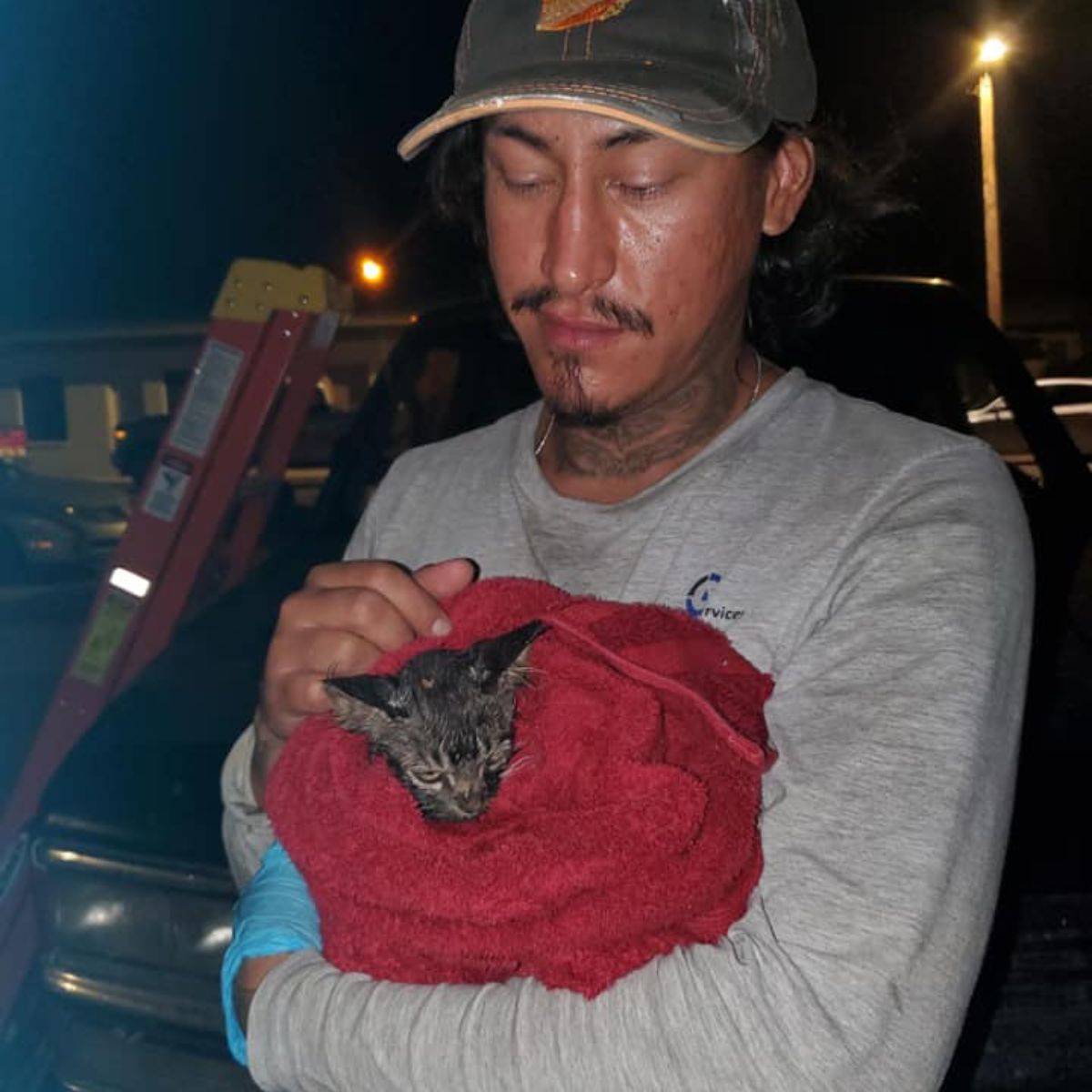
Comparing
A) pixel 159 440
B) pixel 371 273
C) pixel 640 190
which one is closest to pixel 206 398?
pixel 640 190

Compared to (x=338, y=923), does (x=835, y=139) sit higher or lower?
higher

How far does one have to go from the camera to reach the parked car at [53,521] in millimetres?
11656

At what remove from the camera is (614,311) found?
60.6 inches

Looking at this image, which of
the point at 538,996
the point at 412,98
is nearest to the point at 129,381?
the point at 412,98

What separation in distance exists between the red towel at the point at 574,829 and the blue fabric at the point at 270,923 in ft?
0.25

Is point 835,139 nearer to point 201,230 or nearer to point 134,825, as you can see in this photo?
point 134,825

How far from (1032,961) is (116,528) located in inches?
468

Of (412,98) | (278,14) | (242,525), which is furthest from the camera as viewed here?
(412,98)

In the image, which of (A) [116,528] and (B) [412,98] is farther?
(B) [412,98]

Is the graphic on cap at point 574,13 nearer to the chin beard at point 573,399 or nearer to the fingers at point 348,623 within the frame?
the chin beard at point 573,399

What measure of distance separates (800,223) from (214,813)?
1551mm

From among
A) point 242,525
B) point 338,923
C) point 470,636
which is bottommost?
point 242,525

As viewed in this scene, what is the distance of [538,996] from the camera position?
3.75 feet

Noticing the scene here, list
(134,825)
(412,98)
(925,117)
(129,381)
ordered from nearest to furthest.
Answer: (134,825), (925,117), (412,98), (129,381)
